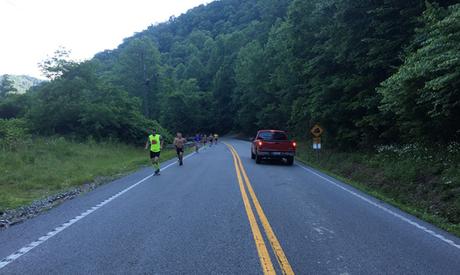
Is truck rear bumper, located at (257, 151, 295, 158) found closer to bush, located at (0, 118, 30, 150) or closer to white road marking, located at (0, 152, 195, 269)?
white road marking, located at (0, 152, 195, 269)

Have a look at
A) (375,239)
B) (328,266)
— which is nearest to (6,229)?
(328,266)

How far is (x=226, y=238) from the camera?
634cm

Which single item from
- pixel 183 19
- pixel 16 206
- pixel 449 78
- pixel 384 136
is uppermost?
pixel 183 19

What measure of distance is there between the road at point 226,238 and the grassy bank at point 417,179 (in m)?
1.04

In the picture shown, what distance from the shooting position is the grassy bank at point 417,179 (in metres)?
9.25

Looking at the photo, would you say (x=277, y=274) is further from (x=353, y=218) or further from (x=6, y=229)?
(x=6, y=229)

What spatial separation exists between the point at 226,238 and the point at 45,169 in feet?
42.8

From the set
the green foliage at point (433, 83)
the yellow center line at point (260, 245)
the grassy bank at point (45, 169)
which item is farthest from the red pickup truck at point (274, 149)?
the yellow center line at point (260, 245)

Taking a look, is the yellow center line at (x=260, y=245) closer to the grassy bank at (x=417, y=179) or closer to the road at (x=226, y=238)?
the road at (x=226, y=238)

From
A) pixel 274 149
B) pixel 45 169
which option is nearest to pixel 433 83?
pixel 274 149

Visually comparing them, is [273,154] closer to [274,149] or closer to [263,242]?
[274,149]

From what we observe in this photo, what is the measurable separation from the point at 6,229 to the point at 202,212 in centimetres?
369

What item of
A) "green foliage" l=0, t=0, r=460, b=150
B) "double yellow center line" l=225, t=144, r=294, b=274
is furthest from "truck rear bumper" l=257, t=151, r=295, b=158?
"double yellow center line" l=225, t=144, r=294, b=274

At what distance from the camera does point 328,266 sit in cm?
507
